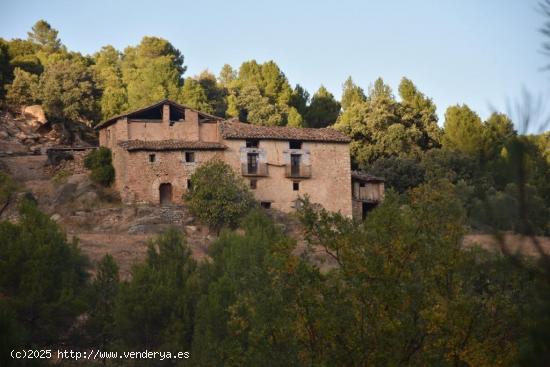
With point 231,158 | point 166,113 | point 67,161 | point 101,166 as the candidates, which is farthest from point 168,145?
point 67,161

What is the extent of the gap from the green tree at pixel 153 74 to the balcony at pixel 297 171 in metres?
18.8

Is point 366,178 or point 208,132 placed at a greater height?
point 208,132

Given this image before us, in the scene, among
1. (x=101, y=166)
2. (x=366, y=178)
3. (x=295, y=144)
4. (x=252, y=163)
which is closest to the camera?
(x=101, y=166)

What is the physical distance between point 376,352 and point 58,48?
74746mm

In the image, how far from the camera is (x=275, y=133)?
1925 inches

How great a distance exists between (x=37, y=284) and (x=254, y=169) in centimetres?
2322

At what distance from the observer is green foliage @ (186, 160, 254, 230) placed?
43.4 m

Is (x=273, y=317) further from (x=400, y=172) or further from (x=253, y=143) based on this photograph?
(x=400, y=172)

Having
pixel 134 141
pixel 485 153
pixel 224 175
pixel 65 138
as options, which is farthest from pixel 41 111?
pixel 485 153

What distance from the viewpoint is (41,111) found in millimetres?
61344

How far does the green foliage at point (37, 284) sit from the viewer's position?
25.2 m

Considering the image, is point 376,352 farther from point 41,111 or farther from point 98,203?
point 41,111

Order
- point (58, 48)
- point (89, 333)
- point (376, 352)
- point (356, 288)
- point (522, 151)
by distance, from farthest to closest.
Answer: point (58, 48) < point (89, 333) < point (356, 288) < point (376, 352) < point (522, 151)

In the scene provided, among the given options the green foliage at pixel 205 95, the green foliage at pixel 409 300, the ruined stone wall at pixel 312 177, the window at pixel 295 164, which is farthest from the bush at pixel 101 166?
the green foliage at pixel 409 300
